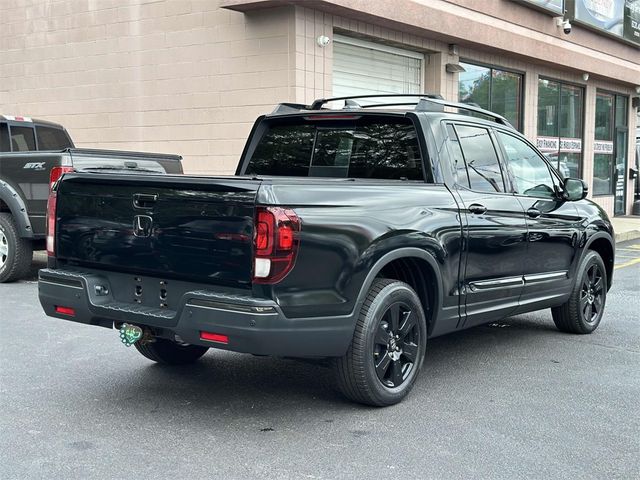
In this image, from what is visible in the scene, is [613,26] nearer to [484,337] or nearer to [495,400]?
[484,337]

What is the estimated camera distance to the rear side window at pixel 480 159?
5.64 meters

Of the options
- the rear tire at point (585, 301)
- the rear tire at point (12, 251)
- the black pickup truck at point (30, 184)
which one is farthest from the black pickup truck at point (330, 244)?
the rear tire at point (12, 251)

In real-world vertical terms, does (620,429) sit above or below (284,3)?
below

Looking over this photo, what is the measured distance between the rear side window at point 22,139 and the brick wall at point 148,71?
9.16 ft

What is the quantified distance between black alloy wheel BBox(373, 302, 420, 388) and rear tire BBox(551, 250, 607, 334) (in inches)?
99.6

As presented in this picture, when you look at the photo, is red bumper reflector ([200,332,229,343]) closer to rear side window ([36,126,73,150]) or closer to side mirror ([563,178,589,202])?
side mirror ([563,178,589,202])

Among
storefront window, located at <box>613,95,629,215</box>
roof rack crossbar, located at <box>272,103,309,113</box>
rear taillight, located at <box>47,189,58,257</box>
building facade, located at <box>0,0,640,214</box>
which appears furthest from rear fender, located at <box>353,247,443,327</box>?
storefront window, located at <box>613,95,629,215</box>

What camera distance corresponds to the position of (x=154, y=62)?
13008 millimetres

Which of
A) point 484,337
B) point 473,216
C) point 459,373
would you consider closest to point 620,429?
point 459,373

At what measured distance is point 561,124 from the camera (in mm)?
19547

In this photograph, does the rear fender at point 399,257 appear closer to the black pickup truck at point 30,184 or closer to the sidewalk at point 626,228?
the black pickup truck at point 30,184

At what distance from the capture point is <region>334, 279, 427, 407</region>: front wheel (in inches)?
177

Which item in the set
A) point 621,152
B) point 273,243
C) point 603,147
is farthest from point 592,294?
point 621,152

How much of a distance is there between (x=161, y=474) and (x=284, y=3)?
8721 millimetres
